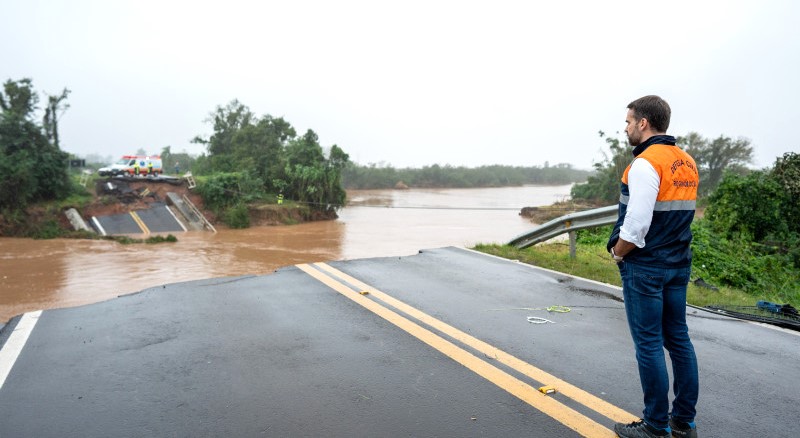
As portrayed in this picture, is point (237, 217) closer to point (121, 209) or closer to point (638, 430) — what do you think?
point (121, 209)

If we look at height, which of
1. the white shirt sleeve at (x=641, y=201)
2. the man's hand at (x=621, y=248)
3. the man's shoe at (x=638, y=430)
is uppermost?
the white shirt sleeve at (x=641, y=201)

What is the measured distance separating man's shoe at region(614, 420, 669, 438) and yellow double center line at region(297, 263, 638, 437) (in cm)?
6

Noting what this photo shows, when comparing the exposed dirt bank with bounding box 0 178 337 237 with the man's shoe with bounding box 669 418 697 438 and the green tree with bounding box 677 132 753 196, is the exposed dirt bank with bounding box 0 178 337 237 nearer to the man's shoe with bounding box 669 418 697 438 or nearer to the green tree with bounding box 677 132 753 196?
the man's shoe with bounding box 669 418 697 438

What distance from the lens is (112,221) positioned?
20.0m

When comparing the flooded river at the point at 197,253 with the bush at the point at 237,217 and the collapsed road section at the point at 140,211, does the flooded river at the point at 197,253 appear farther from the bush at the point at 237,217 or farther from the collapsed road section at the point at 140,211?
the collapsed road section at the point at 140,211

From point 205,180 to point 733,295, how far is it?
22.1 meters

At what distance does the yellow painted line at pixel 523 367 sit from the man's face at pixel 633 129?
163 cm

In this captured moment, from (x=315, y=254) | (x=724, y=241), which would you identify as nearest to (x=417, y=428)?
(x=724, y=241)

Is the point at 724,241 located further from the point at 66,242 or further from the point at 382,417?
the point at 66,242

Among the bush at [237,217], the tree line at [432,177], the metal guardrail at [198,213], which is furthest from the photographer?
the tree line at [432,177]

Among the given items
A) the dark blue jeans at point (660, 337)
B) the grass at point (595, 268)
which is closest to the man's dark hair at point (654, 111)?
the dark blue jeans at point (660, 337)

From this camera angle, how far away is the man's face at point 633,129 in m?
2.89

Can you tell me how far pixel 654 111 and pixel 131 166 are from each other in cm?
2840

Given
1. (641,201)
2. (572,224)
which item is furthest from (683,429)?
(572,224)
